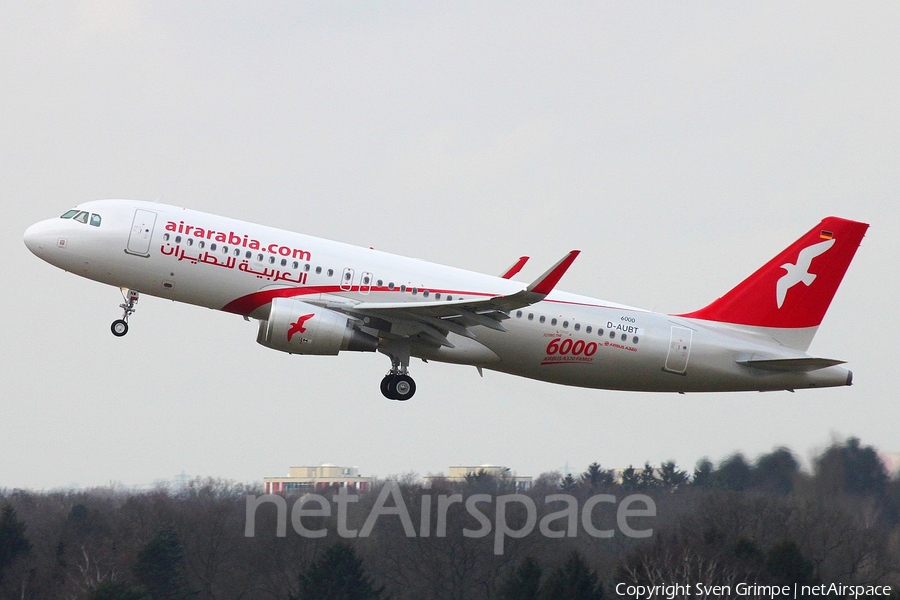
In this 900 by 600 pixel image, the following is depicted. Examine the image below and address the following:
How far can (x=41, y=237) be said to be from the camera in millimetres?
37750

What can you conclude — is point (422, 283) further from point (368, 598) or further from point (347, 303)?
point (368, 598)

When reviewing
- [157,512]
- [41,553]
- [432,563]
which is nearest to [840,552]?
[432,563]

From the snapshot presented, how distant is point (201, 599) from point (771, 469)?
85.0 feet

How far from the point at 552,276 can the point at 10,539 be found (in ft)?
114

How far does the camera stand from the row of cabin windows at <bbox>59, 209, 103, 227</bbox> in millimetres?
37312

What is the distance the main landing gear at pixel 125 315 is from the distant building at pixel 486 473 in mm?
15280

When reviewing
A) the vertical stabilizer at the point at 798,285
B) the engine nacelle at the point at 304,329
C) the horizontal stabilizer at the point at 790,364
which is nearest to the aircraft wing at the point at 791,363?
the horizontal stabilizer at the point at 790,364

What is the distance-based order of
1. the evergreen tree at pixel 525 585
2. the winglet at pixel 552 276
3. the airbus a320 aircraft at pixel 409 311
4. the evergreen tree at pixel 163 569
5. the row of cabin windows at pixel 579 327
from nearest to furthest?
the winglet at pixel 552 276
the airbus a320 aircraft at pixel 409 311
the row of cabin windows at pixel 579 327
the evergreen tree at pixel 525 585
the evergreen tree at pixel 163 569

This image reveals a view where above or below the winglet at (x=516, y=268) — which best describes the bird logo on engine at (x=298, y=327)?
below

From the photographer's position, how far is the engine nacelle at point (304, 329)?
35.7m

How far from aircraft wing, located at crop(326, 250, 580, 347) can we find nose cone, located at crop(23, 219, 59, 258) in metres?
8.75

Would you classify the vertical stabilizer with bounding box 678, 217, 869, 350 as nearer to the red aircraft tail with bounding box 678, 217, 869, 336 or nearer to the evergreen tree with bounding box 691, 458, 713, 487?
the red aircraft tail with bounding box 678, 217, 869, 336

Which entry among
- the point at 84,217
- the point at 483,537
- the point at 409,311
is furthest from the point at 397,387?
the point at 483,537

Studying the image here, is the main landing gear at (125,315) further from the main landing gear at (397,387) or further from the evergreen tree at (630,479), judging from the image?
the evergreen tree at (630,479)
